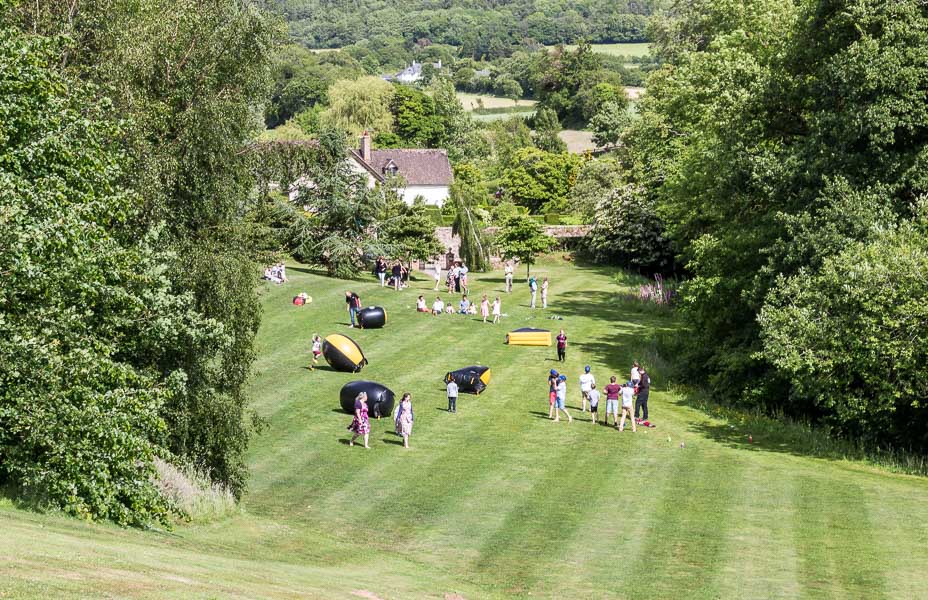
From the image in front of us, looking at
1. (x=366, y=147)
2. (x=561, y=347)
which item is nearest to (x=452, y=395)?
(x=561, y=347)

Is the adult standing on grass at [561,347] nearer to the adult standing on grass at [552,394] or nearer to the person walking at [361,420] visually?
the adult standing on grass at [552,394]

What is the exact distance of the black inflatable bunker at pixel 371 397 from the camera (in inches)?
1447

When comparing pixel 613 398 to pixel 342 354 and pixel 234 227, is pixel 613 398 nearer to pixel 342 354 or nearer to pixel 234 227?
pixel 342 354

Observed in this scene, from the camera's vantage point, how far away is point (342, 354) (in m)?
42.7

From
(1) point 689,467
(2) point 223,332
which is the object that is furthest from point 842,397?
(2) point 223,332

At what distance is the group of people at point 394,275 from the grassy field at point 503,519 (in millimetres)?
16906

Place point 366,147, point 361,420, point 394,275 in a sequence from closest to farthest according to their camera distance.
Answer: point 361,420 → point 394,275 → point 366,147

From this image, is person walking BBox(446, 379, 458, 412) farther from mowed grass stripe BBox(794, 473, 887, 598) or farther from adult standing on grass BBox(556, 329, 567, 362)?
mowed grass stripe BBox(794, 473, 887, 598)

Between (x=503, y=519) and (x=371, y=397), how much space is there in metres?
10.2

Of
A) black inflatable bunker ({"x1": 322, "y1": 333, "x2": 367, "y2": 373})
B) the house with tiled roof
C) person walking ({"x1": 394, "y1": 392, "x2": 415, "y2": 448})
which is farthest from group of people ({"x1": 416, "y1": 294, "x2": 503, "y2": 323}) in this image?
the house with tiled roof

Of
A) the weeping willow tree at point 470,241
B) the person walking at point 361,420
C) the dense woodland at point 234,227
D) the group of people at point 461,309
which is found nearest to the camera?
the dense woodland at point 234,227

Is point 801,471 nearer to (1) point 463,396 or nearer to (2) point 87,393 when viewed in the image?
(1) point 463,396

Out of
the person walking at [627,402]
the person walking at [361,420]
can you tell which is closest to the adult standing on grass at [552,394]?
the person walking at [627,402]

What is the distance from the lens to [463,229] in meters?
78.9
